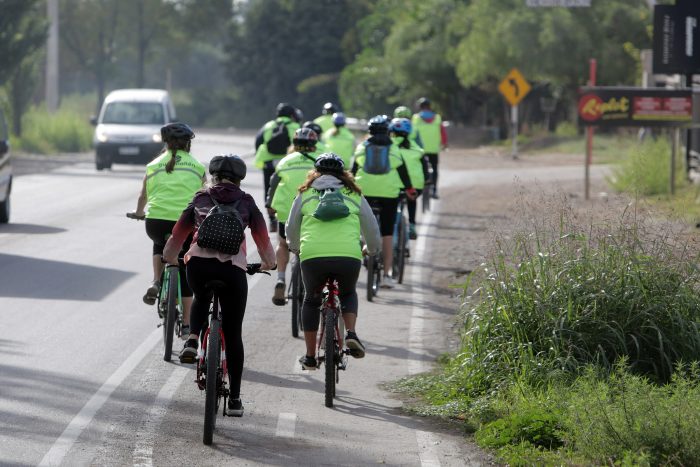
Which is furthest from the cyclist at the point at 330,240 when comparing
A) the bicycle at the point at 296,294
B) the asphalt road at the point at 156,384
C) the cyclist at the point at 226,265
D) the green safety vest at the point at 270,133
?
the green safety vest at the point at 270,133

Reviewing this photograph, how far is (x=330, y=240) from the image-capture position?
29.7ft

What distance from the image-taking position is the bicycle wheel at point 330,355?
8.78m

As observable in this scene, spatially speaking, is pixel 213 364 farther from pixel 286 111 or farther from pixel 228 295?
pixel 286 111

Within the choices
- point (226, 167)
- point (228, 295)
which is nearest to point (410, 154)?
point (226, 167)

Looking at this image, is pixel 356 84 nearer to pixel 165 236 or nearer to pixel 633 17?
pixel 633 17

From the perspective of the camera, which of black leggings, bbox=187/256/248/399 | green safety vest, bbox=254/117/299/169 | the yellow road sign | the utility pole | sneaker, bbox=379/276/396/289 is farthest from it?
the utility pole

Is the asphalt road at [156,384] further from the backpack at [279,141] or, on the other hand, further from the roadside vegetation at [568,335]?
the backpack at [279,141]

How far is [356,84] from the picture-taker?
62.5m

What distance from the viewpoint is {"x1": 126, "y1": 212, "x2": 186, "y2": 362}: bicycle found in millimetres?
10281

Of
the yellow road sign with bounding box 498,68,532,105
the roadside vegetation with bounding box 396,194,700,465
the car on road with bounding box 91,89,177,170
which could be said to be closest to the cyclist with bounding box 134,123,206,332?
the roadside vegetation with bounding box 396,194,700,465

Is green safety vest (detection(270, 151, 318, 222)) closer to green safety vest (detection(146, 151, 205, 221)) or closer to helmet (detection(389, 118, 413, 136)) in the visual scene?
green safety vest (detection(146, 151, 205, 221))

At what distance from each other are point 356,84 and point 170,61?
147 ft

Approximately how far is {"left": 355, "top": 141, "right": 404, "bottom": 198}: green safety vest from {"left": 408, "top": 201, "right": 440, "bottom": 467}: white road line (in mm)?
1123

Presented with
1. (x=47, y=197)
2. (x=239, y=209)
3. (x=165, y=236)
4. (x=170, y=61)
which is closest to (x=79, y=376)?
(x=165, y=236)
